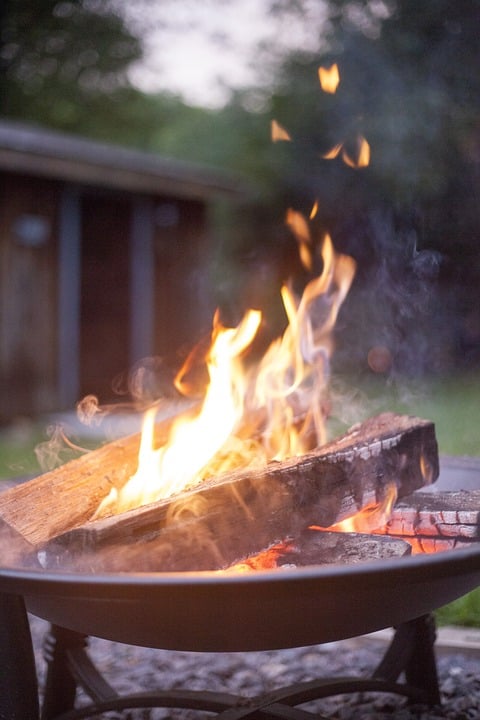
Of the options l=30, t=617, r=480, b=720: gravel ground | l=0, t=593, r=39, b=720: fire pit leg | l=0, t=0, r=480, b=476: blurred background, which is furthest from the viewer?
l=0, t=0, r=480, b=476: blurred background

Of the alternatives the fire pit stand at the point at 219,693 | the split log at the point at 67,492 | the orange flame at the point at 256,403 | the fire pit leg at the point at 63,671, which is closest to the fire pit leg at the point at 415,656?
the fire pit stand at the point at 219,693

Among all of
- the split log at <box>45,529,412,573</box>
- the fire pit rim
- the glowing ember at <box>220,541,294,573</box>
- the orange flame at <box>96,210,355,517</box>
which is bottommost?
the glowing ember at <box>220,541,294,573</box>

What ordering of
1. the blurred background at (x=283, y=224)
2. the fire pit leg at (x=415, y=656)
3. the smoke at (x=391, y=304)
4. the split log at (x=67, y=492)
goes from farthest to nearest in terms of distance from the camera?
the blurred background at (x=283, y=224) → the smoke at (x=391, y=304) → the fire pit leg at (x=415, y=656) → the split log at (x=67, y=492)

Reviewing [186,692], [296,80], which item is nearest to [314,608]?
[186,692]

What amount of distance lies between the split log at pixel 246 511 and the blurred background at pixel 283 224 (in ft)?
6.61

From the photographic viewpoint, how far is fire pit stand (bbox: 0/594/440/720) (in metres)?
1.84

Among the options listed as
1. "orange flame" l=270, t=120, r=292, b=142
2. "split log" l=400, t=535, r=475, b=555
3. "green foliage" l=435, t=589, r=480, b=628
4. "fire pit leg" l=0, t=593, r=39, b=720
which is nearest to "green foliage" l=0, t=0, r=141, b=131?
"orange flame" l=270, t=120, r=292, b=142

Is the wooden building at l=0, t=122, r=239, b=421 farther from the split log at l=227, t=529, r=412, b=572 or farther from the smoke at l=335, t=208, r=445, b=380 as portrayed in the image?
the split log at l=227, t=529, r=412, b=572

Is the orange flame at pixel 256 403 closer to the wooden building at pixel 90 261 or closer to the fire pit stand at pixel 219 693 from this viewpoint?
the fire pit stand at pixel 219 693

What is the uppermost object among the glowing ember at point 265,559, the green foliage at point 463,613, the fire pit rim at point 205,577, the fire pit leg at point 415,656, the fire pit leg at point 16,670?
the fire pit rim at point 205,577

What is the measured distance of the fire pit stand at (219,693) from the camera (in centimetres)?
184

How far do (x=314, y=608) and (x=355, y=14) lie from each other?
381 inches

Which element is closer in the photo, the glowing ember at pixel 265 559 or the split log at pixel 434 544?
the glowing ember at pixel 265 559

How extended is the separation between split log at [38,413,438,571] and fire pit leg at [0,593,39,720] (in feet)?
0.48
